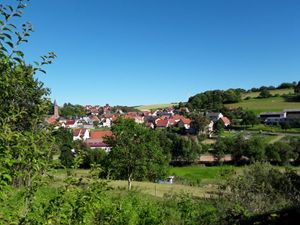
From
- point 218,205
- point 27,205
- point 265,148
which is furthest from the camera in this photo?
point 265,148

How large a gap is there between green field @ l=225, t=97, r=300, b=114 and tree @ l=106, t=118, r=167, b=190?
87.0 m

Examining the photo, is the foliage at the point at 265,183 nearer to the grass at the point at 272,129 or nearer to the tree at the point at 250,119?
the grass at the point at 272,129

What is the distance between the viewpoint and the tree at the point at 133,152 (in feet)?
111

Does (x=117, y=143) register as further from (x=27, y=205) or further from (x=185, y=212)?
(x=27, y=205)

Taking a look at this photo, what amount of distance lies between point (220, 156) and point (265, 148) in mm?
8518

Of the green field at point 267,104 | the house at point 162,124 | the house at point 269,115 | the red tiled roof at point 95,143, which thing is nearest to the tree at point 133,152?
the red tiled roof at point 95,143

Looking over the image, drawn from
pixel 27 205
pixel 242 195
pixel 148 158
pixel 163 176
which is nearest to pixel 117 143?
pixel 148 158

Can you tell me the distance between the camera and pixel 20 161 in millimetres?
4094

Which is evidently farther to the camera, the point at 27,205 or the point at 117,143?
the point at 117,143

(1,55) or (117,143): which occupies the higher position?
(1,55)

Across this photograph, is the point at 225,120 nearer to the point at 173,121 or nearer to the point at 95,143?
the point at 173,121

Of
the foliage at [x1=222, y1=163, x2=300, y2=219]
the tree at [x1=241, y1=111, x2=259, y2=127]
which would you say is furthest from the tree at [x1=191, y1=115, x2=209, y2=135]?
the foliage at [x1=222, y1=163, x2=300, y2=219]

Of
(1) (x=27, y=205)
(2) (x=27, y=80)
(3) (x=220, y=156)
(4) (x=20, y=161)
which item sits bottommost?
(3) (x=220, y=156)

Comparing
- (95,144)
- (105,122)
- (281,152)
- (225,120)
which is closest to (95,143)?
(95,144)
